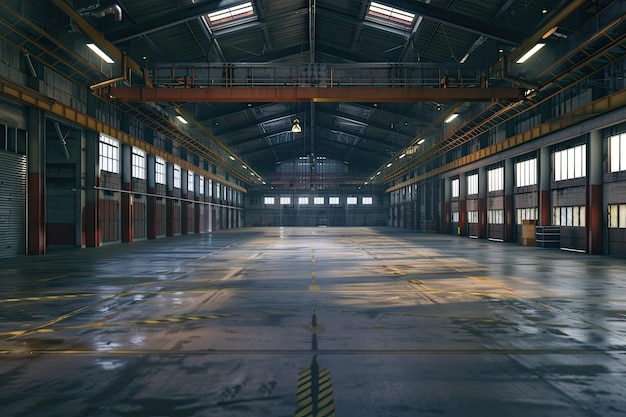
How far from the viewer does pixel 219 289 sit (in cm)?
1299

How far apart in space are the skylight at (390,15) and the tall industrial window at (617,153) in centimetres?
1250

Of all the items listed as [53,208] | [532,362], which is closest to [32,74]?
[53,208]

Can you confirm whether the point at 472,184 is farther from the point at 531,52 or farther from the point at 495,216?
the point at 531,52

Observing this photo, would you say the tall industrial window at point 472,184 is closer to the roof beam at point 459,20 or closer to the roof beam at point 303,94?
the roof beam at point 303,94

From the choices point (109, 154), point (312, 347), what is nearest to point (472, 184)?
point (109, 154)

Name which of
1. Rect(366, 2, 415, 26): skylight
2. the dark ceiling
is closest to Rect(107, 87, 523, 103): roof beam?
the dark ceiling

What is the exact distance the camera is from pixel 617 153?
23.0 m

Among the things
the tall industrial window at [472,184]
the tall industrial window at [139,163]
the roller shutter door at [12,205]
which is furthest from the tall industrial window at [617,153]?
the tall industrial window at [139,163]

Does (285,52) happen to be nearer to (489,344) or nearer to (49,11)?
(49,11)

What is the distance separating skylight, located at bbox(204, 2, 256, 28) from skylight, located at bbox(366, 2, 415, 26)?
705 centimetres

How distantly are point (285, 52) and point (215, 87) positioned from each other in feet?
41.0

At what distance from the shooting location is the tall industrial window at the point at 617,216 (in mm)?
22812

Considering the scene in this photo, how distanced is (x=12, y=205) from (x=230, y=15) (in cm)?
1564

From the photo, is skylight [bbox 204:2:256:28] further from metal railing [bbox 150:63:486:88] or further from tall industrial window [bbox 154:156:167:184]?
tall industrial window [bbox 154:156:167:184]
